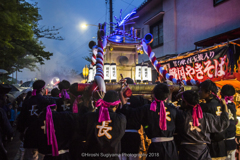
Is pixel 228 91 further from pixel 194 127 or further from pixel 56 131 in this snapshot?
pixel 56 131

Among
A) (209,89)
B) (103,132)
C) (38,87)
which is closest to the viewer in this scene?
(103,132)

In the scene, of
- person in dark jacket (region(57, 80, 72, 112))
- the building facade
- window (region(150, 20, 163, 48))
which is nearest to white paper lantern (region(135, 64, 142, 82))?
person in dark jacket (region(57, 80, 72, 112))

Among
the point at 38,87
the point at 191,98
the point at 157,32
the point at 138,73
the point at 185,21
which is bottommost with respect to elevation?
the point at 191,98

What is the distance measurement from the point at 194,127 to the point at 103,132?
179cm

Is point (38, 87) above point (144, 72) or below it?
below

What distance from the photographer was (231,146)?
156 inches

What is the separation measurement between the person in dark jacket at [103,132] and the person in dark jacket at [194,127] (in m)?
1.27

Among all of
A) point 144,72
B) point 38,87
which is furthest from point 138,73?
point 38,87

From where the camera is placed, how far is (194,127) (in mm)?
3000

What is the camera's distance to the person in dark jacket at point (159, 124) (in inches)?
112

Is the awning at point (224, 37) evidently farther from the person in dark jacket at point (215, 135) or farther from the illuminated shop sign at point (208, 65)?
the person in dark jacket at point (215, 135)

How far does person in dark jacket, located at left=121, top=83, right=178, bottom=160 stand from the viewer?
9.34 feet

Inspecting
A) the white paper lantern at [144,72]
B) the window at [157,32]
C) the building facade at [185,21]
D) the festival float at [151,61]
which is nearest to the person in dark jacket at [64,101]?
the festival float at [151,61]

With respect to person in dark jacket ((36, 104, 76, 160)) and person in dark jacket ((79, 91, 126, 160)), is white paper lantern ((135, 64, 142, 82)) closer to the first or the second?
person in dark jacket ((79, 91, 126, 160))
